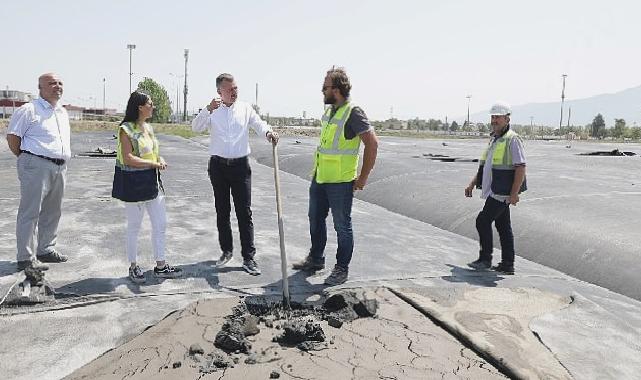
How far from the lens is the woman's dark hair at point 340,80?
4.48m

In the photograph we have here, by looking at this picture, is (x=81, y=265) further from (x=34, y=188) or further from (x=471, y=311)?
(x=471, y=311)

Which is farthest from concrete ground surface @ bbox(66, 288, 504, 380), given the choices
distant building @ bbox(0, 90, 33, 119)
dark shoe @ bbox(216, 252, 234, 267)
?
distant building @ bbox(0, 90, 33, 119)

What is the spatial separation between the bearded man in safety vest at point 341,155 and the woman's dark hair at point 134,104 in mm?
1586

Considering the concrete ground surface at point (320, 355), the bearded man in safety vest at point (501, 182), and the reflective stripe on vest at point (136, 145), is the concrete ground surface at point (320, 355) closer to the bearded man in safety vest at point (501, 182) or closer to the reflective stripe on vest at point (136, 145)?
the reflective stripe on vest at point (136, 145)

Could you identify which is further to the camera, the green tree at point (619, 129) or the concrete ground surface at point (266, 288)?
the green tree at point (619, 129)

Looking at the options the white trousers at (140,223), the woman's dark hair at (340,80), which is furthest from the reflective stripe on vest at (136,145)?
the woman's dark hair at (340,80)

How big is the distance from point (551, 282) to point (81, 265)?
459cm

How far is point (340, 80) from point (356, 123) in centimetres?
42

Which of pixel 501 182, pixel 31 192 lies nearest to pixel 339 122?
pixel 501 182

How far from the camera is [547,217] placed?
6918 millimetres

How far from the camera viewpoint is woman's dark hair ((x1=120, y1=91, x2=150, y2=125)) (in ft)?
14.1

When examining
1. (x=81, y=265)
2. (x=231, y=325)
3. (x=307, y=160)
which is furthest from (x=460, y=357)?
(x=307, y=160)

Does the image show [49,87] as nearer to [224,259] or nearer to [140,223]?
[140,223]

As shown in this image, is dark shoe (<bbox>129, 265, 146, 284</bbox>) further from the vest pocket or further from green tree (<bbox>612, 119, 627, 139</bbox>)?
green tree (<bbox>612, 119, 627, 139</bbox>)
